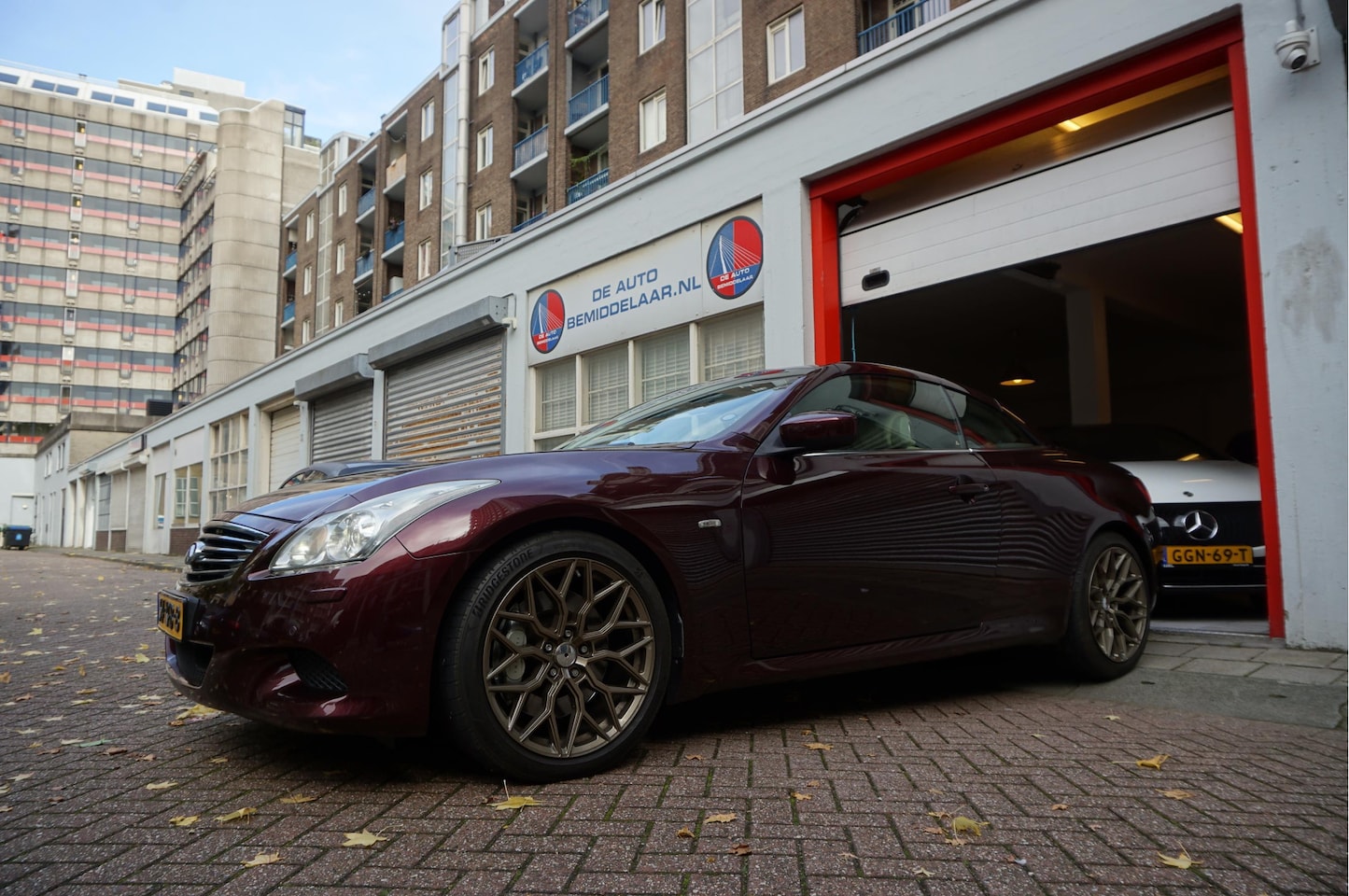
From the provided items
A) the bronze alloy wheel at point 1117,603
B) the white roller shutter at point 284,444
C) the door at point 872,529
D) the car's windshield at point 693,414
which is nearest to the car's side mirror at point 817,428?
the door at point 872,529

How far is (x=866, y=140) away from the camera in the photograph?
777cm

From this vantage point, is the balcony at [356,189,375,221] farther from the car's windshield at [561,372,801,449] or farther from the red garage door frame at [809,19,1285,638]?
the car's windshield at [561,372,801,449]

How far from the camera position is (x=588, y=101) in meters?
25.3

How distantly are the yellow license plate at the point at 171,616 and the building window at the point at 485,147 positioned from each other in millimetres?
28919

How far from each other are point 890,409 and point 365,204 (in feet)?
126

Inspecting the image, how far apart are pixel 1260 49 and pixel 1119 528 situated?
125 inches

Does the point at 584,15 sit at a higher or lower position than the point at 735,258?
higher

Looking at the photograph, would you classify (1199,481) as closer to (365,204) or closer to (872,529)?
(872,529)

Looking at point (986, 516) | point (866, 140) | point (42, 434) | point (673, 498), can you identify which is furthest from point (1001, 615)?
point (42, 434)

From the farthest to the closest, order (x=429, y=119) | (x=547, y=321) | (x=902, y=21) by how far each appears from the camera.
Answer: (x=429, y=119) < (x=902, y=21) < (x=547, y=321)

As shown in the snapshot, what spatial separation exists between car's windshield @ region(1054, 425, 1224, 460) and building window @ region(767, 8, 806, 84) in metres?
13.2

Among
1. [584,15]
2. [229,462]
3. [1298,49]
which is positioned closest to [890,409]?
[1298,49]

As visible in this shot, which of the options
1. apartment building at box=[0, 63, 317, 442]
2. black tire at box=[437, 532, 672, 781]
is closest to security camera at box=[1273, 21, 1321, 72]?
black tire at box=[437, 532, 672, 781]

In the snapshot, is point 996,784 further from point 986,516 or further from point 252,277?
point 252,277
